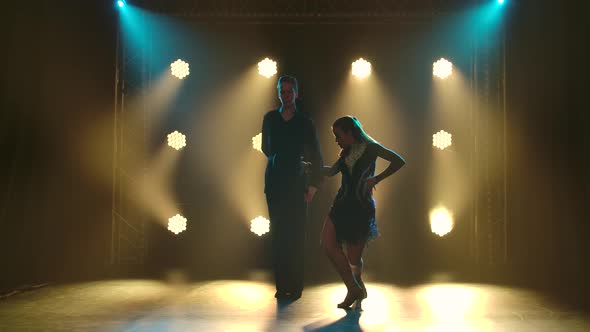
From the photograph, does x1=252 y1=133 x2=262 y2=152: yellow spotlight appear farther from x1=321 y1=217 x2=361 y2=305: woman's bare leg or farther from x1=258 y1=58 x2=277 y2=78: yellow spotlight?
x1=321 y1=217 x2=361 y2=305: woman's bare leg

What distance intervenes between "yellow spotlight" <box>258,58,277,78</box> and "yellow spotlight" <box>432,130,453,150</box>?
1965mm

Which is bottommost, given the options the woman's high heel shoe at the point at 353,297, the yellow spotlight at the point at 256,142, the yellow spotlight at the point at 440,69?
the woman's high heel shoe at the point at 353,297

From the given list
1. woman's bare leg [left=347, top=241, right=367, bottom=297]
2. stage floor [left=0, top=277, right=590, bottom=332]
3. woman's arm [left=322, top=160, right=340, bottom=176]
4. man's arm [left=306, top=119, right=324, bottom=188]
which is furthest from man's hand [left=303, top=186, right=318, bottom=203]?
stage floor [left=0, top=277, right=590, bottom=332]

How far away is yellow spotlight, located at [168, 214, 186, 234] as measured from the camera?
647 centimetres

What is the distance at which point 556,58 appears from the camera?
207 inches

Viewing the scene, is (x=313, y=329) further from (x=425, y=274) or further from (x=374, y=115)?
(x=374, y=115)

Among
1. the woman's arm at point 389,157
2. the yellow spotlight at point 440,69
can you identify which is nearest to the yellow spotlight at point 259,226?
the yellow spotlight at point 440,69

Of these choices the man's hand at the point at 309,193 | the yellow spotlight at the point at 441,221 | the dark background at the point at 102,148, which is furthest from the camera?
the yellow spotlight at the point at 441,221

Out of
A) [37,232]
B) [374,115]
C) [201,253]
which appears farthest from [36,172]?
[374,115]

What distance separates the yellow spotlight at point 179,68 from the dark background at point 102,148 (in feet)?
2.50

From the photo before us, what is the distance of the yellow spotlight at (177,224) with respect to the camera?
647 cm

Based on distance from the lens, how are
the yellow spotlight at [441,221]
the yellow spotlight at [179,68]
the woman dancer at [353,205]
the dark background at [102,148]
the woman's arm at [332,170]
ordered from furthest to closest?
the yellow spotlight at [179,68] → the yellow spotlight at [441,221] → the dark background at [102,148] → the woman's arm at [332,170] → the woman dancer at [353,205]

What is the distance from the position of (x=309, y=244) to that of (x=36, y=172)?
113 inches

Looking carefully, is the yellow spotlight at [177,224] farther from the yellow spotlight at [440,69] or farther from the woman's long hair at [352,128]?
the woman's long hair at [352,128]
